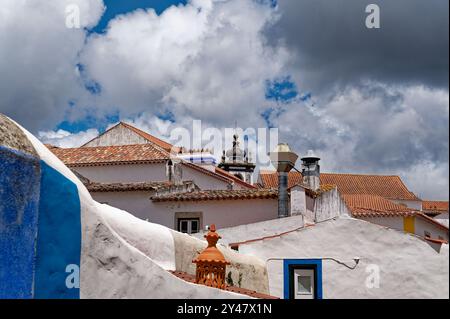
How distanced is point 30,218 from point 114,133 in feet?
68.5

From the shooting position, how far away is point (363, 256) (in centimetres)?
1206

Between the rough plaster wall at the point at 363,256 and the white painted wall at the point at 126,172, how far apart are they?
387 inches

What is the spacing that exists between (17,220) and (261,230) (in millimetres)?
8626

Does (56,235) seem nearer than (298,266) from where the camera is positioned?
Yes

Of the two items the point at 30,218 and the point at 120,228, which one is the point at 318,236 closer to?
the point at 120,228

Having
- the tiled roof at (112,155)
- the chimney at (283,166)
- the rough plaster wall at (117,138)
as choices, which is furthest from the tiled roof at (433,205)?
the chimney at (283,166)

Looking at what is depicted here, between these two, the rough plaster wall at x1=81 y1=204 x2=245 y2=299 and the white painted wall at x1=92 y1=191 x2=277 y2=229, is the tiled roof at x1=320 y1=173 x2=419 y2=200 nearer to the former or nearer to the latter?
the white painted wall at x1=92 y1=191 x2=277 y2=229

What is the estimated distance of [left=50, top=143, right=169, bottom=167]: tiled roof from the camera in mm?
22219

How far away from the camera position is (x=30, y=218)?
583cm

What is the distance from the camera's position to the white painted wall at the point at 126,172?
21.8 m

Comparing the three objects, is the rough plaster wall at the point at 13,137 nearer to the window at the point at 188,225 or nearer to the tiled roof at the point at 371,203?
the window at the point at 188,225

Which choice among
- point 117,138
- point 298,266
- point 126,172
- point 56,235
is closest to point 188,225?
point 298,266

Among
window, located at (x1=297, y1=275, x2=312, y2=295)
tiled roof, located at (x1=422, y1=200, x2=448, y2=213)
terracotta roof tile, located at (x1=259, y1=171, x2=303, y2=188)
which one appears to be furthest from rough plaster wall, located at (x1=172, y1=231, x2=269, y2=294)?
tiled roof, located at (x1=422, y1=200, x2=448, y2=213)

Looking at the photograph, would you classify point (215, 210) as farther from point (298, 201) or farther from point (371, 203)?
point (371, 203)
